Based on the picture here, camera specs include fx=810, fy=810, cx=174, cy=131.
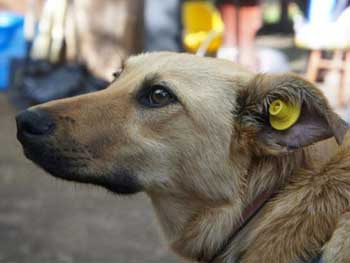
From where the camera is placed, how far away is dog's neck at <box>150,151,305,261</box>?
309cm

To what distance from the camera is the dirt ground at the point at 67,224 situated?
5.99 m

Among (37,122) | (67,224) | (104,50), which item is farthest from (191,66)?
(104,50)

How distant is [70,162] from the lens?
10.4ft

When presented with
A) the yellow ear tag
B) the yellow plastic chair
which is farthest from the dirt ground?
the yellow plastic chair

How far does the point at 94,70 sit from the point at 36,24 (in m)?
1.28

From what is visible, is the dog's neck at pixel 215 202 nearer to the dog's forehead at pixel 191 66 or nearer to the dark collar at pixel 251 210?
the dark collar at pixel 251 210

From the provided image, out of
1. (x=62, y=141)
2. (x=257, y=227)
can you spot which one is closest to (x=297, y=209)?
(x=257, y=227)

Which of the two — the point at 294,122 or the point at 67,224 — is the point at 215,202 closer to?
the point at 294,122

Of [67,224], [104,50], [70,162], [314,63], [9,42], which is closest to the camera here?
[70,162]

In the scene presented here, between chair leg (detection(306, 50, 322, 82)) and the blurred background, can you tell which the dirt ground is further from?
chair leg (detection(306, 50, 322, 82))

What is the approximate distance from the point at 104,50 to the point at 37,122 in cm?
662

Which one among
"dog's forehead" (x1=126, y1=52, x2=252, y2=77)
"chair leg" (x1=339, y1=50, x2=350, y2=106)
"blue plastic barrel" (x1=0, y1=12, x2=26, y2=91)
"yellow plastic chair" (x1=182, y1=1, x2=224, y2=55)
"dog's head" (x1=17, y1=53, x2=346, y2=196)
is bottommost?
"blue plastic barrel" (x1=0, y1=12, x2=26, y2=91)

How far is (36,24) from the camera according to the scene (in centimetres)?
1049

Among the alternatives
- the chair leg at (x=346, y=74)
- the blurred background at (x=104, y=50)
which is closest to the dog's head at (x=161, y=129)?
the blurred background at (x=104, y=50)
